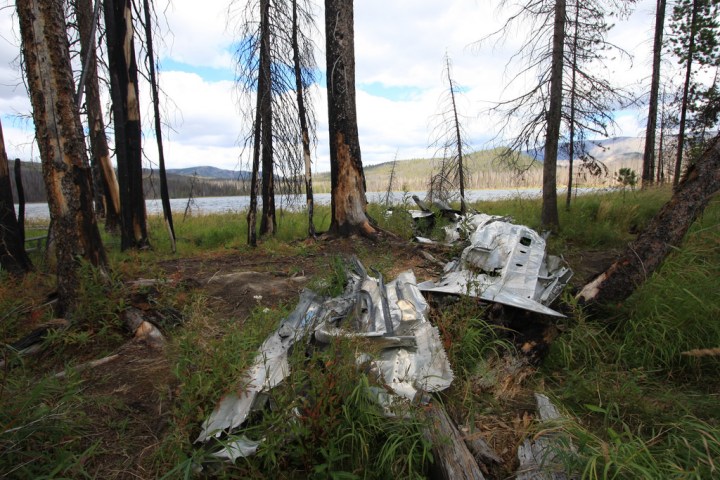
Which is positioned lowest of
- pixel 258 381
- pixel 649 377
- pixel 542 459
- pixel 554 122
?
pixel 649 377

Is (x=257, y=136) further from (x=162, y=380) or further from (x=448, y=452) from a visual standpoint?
(x=448, y=452)

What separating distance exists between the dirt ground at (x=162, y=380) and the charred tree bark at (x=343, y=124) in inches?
65.4

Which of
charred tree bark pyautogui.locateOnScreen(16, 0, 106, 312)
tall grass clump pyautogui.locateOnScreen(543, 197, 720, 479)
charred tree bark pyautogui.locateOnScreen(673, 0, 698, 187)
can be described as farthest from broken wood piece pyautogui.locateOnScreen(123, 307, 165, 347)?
charred tree bark pyautogui.locateOnScreen(673, 0, 698, 187)

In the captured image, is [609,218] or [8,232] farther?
[609,218]

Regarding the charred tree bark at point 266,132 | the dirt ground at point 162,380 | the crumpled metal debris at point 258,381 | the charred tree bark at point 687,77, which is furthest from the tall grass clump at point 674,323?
the charred tree bark at point 687,77

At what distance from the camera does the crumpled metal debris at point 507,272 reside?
3.57m

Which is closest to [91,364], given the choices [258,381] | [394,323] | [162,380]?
[162,380]

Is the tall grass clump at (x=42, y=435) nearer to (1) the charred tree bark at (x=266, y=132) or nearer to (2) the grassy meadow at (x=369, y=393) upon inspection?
(2) the grassy meadow at (x=369, y=393)

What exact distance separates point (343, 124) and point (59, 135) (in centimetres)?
438

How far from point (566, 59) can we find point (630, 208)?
156 inches

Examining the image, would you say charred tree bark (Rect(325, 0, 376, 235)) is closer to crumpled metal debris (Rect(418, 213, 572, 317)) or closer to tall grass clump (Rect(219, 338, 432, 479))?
crumpled metal debris (Rect(418, 213, 572, 317))

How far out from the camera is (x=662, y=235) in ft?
11.9

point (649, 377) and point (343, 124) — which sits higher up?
point (343, 124)

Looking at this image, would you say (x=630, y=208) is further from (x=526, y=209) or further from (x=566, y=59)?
(x=566, y=59)
